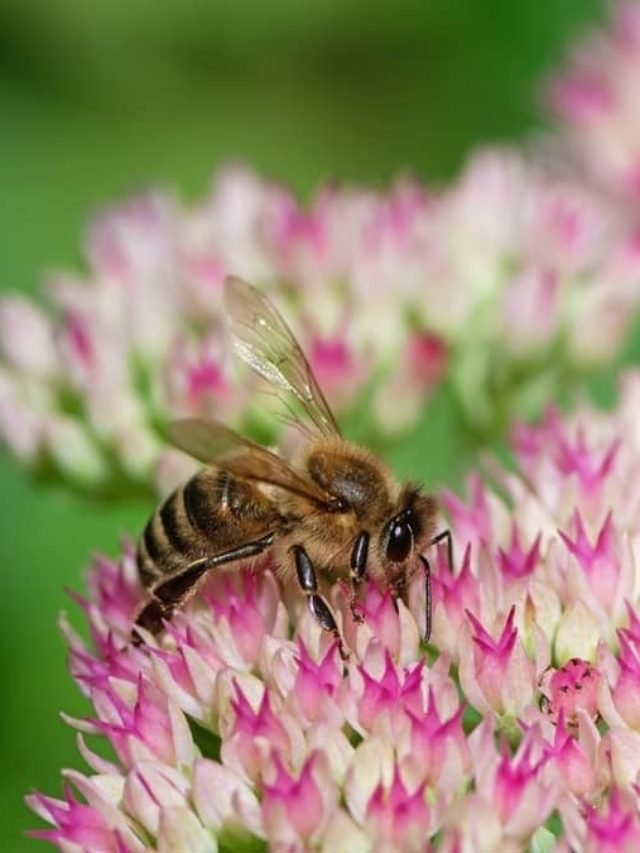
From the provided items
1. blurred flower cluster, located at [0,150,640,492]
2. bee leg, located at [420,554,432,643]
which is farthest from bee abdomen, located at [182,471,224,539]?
blurred flower cluster, located at [0,150,640,492]

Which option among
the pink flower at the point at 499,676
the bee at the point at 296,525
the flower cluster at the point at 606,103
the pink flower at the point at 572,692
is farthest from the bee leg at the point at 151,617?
the flower cluster at the point at 606,103

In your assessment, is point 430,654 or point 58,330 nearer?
point 430,654

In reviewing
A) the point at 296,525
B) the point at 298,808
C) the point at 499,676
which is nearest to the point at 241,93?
the point at 296,525

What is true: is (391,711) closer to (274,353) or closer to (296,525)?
(296,525)

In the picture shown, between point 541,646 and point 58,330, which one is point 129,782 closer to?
point 541,646

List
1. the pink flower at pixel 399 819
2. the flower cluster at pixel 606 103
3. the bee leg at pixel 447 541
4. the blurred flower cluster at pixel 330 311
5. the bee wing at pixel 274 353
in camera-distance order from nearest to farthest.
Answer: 1. the pink flower at pixel 399 819
2. the bee leg at pixel 447 541
3. the bee wing at pixel 274 353
4. the blurred flower cluster at pixel 330 311
5. the flower cluster at pixel 606 103

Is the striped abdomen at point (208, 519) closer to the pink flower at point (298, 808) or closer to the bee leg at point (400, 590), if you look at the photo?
the bee leg at point (400, 590)

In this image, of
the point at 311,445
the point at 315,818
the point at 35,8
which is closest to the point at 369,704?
the point at 315,818
